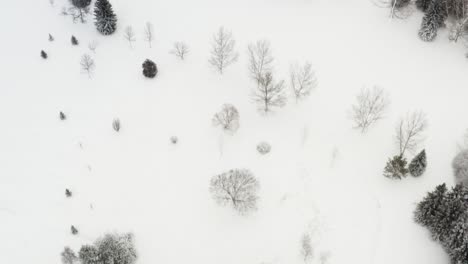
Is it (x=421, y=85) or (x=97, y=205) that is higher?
Answer: (x=421, y=85)

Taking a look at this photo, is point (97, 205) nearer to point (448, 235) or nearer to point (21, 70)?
point (21, 70)

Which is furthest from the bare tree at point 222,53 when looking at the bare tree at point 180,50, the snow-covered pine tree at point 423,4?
the snow-covered pine tree at point 423,4

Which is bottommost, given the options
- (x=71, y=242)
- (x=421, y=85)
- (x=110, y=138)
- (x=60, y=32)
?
(x=71, y=242)

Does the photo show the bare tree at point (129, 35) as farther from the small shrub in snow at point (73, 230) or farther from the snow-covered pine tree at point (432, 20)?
the snow-covered pine tree at point (432, 20)

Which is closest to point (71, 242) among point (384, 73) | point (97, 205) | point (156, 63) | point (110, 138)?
point (97, 205)

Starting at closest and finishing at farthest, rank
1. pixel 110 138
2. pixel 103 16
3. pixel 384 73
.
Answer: pixel 110 138 < pixel 384 73 < pixel 103 16

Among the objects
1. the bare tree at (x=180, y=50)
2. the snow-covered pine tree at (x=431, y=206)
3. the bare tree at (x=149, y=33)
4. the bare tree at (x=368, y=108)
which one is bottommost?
the snow-covered pine tree at (x=431, y=206)

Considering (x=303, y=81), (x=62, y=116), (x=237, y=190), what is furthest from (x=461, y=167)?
(x=62, y=116)

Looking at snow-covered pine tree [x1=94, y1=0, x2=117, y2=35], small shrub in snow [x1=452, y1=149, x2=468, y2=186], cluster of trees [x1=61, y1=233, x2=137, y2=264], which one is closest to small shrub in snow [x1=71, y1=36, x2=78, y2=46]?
snow-covered pine tree [x1=94, y1=0, x2=117, y2=35]
